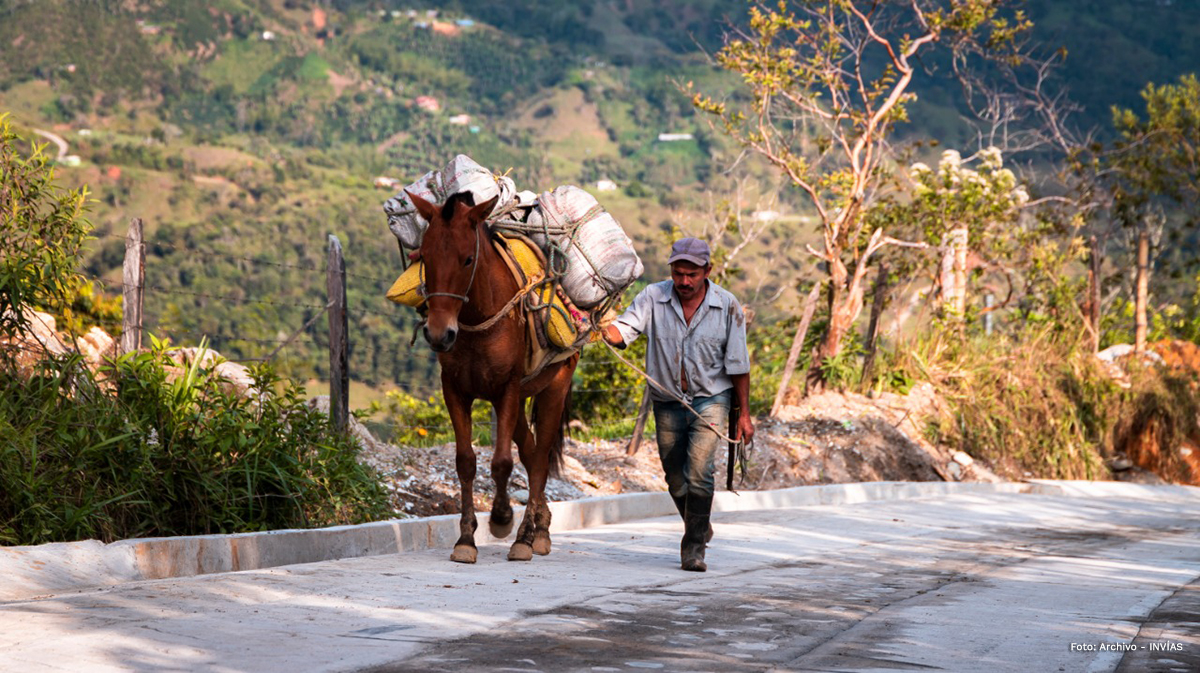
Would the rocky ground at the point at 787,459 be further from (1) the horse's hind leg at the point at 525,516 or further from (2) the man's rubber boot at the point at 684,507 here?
(2) the man's rubber boot at the point at 684,507

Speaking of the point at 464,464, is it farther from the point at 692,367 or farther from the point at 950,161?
the point at 950,161

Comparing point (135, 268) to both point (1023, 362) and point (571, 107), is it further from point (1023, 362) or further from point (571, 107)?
point (571, 107)

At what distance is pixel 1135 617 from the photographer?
7645 mm

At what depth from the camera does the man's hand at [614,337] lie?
31.7 feet

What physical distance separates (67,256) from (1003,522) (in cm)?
980

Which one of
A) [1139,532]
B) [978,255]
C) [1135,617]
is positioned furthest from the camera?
[978,255]

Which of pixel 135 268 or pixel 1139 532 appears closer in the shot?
pixel 135 268

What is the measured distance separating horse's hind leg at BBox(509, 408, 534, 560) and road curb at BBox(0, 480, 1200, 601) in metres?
0.90

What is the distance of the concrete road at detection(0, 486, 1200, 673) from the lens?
19.4ft

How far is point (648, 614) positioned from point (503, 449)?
2.90 meters

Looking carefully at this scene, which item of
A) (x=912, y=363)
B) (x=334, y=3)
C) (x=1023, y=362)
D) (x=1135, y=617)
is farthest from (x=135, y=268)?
(x=334, y=3)

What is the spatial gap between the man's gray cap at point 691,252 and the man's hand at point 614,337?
0.61 metres

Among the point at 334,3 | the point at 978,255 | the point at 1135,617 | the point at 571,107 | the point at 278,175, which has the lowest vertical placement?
the point at 1135,617

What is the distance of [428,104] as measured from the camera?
512 ft
